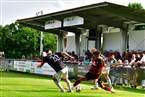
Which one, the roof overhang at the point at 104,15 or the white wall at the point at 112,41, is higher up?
the roof overhang at the point at 104,15

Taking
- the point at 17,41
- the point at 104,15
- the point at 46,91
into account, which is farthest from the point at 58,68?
the point at 17,41

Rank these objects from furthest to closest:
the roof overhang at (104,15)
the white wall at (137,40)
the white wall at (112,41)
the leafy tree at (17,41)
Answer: the leafy tree at (17,41), the white wall at (112,41), the white wall at (137,40), the roof overhang at (104,15)

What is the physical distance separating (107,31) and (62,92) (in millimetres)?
26053

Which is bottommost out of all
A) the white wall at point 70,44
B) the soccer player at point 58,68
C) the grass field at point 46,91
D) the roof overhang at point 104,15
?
the grass field at point 46,91

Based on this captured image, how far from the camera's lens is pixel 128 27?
38.2m

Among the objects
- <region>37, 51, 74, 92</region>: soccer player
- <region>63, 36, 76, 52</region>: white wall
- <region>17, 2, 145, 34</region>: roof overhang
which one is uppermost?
<region>17, 2, 145, 34</region>: roof overhang

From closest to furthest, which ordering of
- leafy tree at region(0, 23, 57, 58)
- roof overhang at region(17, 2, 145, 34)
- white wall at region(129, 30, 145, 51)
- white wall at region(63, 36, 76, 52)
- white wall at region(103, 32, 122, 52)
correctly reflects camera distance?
1. roof overhang at region(17, 2, 145, 34)
2. white wall at region(129, 30, 145, 51)
3. white wall at region(103, 32, 122, 52)
4. white wall at region(63, 36, 76, 52)
5. leafy tree at region(0, 23, 57, 58)

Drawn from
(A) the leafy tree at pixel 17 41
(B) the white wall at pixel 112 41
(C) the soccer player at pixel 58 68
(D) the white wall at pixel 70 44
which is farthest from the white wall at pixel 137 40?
(A) the leafy tree at pixel 17 41

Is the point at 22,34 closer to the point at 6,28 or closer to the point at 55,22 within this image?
the point at 6,28

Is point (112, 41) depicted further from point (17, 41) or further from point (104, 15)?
point (17, 41)

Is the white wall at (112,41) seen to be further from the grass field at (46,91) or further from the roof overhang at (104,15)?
the grass field at (46,91)

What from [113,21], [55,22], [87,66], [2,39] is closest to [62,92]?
[87,66]

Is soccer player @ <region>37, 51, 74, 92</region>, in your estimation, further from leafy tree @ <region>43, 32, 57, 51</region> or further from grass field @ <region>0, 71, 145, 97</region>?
leafy tree @ <region>43, 32, 57, 51</region>

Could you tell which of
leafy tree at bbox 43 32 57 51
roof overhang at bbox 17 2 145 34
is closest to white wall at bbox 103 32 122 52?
roof overhang at bbox 17 2 145 34
